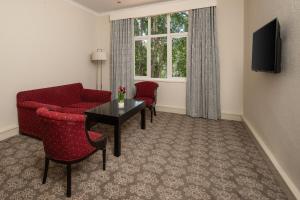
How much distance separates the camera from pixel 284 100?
6.48 feet

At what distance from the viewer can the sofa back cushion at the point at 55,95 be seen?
328cm

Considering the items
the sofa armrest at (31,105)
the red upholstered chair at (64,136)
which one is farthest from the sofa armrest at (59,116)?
the sofa armrest at (31,105)

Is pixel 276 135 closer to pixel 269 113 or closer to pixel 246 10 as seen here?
pixel 269 113

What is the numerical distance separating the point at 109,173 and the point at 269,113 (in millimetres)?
2198

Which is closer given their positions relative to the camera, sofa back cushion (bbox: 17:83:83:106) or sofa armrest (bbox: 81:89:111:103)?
sofa back cushion (bbox: 17:83:83:106)

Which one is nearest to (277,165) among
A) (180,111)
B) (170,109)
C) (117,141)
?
(117,141)

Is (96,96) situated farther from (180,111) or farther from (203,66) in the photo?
(203,66)

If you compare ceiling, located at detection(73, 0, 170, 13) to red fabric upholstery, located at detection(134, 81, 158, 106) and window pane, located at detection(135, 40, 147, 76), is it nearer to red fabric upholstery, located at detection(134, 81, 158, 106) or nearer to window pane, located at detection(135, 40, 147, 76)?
window pane, located at detection(135, 40, 147, 76)

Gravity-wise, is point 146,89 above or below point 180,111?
above

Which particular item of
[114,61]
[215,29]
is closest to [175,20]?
[215,29]

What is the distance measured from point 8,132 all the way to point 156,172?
108 inches

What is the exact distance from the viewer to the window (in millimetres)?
4723

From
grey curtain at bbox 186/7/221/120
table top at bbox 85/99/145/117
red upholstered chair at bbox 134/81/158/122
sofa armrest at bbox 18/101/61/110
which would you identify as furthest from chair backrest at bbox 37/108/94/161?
grey curtain at bbox 186/7/221/120

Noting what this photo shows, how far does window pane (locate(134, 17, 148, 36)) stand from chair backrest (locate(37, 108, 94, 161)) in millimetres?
3964
